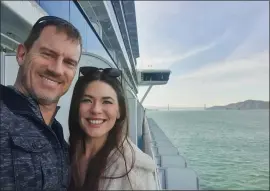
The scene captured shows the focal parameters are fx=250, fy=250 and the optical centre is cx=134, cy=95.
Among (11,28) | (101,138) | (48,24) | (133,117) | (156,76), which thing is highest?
(156,76)

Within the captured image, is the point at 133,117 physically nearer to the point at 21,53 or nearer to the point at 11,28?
the point at 11,28

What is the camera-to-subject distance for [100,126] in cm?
115

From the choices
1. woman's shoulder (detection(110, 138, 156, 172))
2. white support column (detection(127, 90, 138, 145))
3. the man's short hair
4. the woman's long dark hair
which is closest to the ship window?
white support column (detection(127, 90, 138, 145))

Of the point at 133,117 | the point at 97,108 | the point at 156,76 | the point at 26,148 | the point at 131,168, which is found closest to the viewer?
the point at 26,148

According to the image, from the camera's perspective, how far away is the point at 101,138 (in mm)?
1216

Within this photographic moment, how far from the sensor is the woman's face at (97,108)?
1.08 metres

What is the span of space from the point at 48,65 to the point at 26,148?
22 cm

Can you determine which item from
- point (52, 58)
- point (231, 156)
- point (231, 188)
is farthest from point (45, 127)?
point (231, 156)

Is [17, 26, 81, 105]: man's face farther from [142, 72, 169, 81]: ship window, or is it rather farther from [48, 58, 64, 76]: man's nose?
[142, 72, 169, 81]: ship window

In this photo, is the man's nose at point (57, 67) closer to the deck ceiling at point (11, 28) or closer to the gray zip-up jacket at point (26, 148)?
the gray zip-up jacket at point (26, 148)

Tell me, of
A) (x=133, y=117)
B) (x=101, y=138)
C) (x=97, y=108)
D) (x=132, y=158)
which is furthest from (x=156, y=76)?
(x=97, y=108)

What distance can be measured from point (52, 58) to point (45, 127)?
0.18 meters

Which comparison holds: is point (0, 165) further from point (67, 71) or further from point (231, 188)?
point (231, 188)

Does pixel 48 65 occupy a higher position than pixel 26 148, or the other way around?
pixel 48 65
